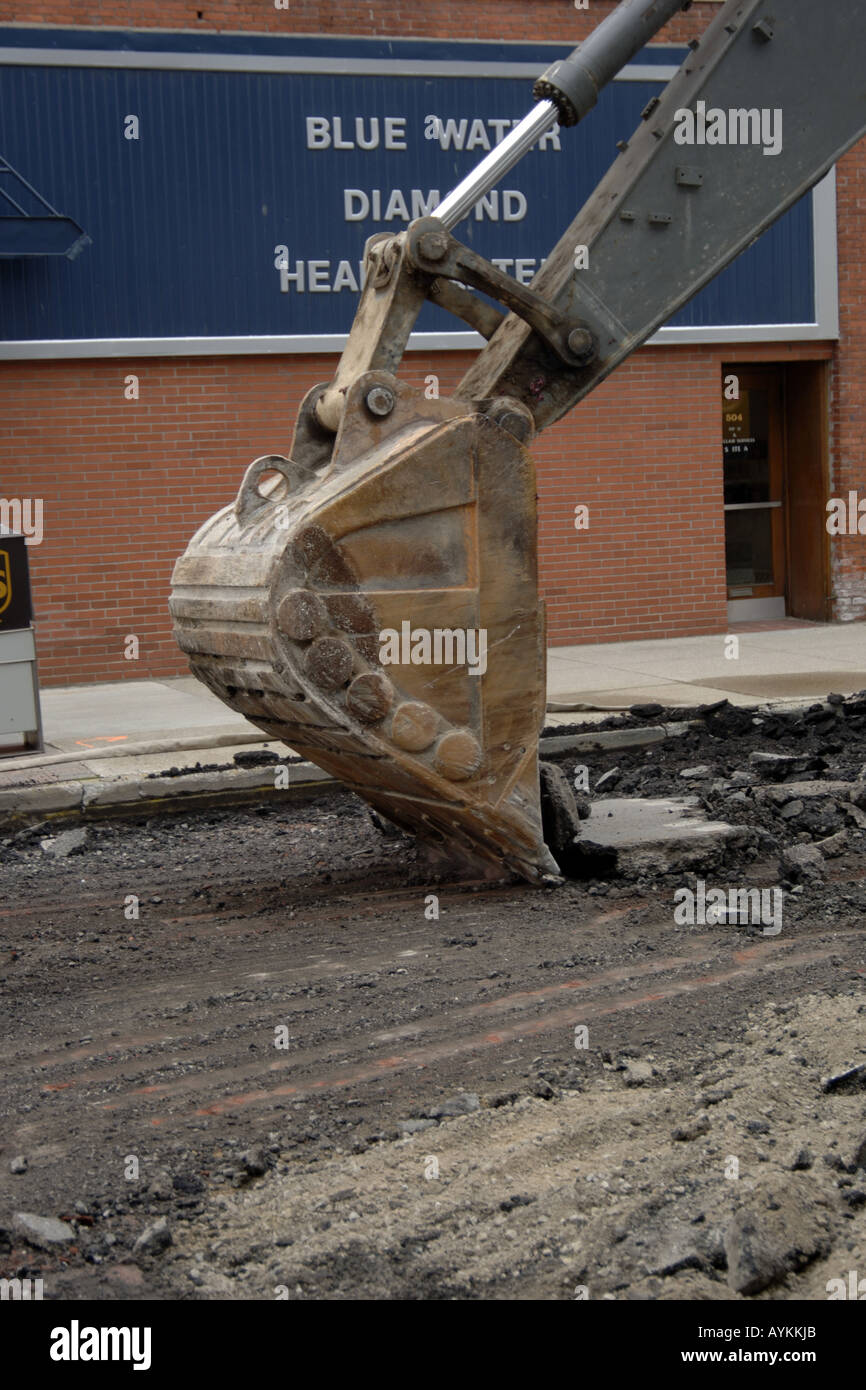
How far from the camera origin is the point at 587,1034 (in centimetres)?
501

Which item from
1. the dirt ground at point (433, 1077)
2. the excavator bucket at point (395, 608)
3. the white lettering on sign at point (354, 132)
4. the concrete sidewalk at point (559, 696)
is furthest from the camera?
the white lettering on sign at point (354, 132)

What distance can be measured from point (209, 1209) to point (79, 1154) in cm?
56

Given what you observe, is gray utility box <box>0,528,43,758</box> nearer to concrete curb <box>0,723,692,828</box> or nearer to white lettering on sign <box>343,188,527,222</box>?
concrete curb <box>0,723,692,828</box>

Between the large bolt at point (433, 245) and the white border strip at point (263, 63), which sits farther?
the white border strip at point (263, 63)

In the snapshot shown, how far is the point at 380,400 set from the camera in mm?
6082

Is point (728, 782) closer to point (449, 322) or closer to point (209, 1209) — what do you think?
point (209, 1209)

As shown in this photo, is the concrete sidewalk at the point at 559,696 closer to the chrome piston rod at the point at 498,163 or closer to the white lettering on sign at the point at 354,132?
the chrome piston rod at the point at 498,163

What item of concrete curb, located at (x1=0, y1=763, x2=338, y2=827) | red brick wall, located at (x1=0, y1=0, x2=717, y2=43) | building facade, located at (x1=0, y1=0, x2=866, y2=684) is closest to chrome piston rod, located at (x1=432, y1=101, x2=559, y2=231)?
concrete curb, located at (x1=0, y1=763, x2=338, y2=827)

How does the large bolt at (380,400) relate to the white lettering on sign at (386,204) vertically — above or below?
below

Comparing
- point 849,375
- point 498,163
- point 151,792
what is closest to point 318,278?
point 849,375

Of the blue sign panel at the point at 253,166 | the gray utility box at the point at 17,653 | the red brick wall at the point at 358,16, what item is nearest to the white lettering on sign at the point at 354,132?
the blue sign panel at the point at 253,166

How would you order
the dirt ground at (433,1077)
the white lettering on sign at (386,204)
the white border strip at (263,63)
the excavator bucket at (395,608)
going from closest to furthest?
the dirt ground at (433,1077) → the excavator bucket at (395,608) → the white border strip at (263,63) → the white lettering on sign at (386,204)

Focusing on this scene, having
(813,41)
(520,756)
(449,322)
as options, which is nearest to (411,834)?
(520,756)

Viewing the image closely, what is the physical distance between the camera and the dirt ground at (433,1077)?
3.59 m
